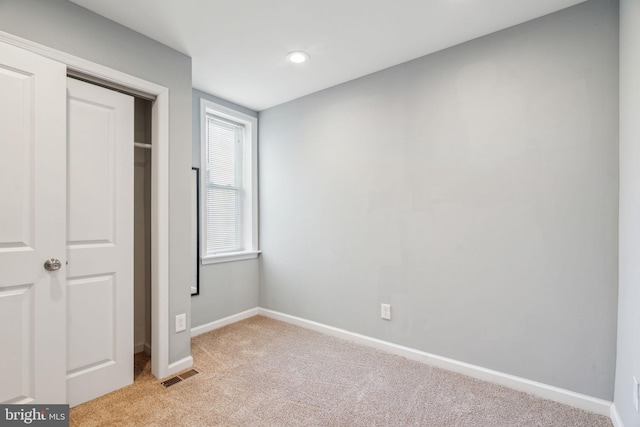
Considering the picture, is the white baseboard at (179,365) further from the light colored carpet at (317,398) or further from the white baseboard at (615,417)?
the white baseboard at (615,417)

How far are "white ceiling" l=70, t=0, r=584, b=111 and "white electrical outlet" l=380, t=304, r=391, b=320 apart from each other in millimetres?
2038

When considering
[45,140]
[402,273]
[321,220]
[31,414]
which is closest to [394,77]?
[321,220]

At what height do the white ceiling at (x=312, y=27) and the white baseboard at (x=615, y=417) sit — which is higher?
the white ceiling at (x=312, y=27)

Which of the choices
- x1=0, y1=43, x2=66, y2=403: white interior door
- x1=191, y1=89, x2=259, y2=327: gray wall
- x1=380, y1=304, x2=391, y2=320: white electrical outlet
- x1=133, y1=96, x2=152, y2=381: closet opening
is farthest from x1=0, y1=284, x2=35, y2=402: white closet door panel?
x1=380, y1=304, x2=391, y2=320: white electrical outlet

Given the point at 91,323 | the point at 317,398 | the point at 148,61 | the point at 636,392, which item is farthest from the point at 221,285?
the point at 636,392

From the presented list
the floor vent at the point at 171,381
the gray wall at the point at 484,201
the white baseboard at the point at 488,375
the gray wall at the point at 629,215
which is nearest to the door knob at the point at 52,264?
the floor vent at the point at 171,381

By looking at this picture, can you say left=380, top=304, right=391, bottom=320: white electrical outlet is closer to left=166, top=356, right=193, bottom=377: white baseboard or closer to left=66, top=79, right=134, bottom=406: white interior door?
left=166, top=356, right=193, bottom=377: white baseboard

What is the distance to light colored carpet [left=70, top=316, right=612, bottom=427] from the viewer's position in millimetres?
1788

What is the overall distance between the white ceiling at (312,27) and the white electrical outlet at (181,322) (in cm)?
200

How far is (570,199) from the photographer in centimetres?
192

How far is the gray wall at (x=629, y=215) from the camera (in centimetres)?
149

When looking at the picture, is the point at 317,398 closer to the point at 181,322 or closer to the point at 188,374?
the point at 188,374

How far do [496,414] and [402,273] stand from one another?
1086 mm

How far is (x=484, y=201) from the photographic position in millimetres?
2217
